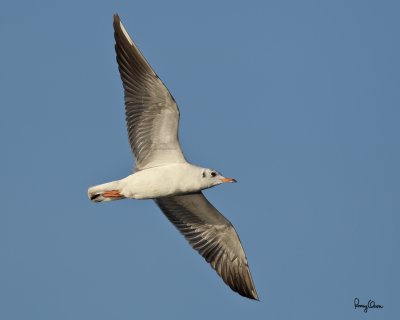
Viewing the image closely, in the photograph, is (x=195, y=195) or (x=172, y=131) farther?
(x=195, y=195)

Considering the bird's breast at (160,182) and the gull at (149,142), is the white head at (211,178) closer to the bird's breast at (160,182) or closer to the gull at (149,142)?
the gull at (149,142)

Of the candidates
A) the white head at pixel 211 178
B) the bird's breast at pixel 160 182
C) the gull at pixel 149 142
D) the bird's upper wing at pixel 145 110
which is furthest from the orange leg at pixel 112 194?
the white head at pixel 211 178

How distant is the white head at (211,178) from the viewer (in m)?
16.3

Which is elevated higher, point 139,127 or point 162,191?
point 139,127

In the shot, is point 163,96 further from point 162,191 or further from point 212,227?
point 212,227

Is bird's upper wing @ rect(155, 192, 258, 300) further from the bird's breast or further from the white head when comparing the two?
the bird's breast

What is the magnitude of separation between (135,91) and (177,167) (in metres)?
1.55

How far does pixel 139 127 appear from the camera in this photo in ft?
53.5

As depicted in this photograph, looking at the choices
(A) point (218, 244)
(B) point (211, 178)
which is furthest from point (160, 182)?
(A) point (218, 244)

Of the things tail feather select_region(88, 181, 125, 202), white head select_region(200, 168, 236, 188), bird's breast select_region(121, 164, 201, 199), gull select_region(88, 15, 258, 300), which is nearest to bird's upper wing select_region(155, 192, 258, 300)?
gull select_region(88, 15, 258, 300)

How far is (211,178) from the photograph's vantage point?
16.4m

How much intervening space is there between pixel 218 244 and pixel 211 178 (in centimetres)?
205

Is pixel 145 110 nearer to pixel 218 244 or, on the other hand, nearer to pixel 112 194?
pixel 112 194

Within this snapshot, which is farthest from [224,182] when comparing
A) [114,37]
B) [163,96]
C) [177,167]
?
[114,37]
